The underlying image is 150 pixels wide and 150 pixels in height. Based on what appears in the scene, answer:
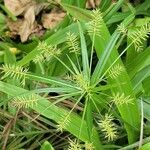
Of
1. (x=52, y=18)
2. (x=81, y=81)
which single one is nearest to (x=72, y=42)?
(x=81, y=81)

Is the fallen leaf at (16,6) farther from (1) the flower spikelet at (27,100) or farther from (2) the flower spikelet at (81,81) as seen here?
(2) the flower spikelet at (81,81)

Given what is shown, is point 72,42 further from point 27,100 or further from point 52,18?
point 52,18

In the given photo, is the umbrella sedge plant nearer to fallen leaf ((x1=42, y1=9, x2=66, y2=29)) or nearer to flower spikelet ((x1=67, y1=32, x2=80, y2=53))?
flower spikelet ((x1=67, y1=32, x2=80, y2=53))

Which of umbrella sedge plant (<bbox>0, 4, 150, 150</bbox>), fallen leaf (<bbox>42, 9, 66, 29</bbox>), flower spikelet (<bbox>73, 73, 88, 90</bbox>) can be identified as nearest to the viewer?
flower spikelet (<bbox>73, 73, 88, 90</bbox>)

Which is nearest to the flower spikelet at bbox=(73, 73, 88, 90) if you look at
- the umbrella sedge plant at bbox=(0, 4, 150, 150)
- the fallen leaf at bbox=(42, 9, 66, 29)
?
the umbrella sedge plant at bbox=(0, 4, 150, 150)

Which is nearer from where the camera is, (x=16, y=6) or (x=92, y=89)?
(x=92, y=89)

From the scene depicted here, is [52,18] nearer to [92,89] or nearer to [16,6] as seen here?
[16,6]

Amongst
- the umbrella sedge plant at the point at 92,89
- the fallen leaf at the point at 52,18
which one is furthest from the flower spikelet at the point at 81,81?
the fallen leaf at the point at 52,18

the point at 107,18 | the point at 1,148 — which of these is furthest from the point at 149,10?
the point at 1,148

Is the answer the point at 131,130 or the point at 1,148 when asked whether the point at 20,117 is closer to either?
the point at 1,148

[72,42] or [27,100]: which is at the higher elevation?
[72,42]

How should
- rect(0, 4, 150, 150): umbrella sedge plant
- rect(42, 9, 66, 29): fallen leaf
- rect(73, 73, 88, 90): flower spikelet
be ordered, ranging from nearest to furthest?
1. rect(73, 73, 88, 90): flower spikelet
2. rect(0, 4, 150, 150): umbrella sedge plant
3. rect(42, 9, 66, 29): fallen leaf
